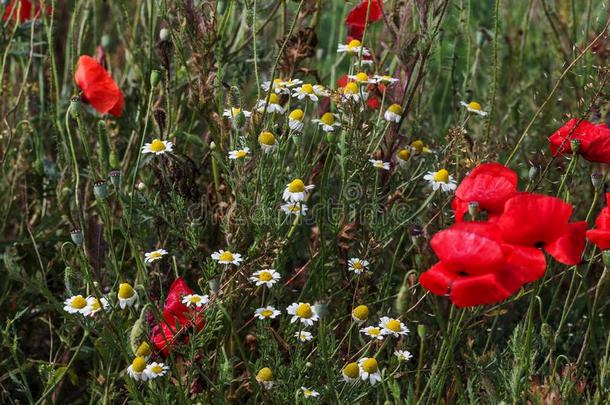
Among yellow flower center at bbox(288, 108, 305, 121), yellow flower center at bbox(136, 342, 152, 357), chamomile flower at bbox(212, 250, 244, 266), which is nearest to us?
yellow flower center at bbox(136, 342, 152, 357)

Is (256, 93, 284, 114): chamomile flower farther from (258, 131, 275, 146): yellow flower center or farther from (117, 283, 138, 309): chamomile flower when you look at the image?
(117, 283, 138, 309): chamomile flower

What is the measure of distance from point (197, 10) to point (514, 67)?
1425mm

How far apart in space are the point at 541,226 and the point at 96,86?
113 centimetres

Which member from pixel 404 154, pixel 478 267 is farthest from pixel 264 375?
pixel 404 154

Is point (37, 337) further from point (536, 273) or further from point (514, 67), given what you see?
point (514, 67)

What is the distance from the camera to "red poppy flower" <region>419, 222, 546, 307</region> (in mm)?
1306

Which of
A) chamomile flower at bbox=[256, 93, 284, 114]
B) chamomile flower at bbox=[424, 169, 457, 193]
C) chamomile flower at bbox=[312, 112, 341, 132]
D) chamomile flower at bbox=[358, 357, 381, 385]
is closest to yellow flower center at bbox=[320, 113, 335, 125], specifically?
chamomile flower at bbox=[312, 112, 341, 132]

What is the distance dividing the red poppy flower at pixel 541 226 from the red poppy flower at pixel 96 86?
1.06m

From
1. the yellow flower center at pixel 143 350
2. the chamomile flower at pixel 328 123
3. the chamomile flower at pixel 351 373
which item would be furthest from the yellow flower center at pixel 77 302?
the chamomile flower at pixel 328 123

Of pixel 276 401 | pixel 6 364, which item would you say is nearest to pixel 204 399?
pixel 276 401

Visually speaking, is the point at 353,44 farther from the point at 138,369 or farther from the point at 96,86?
the point at 138,369

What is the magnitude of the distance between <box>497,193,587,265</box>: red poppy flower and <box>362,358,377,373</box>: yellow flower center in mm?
321

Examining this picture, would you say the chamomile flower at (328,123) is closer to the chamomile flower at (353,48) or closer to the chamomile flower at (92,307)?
the chamomile flower at (353,48)

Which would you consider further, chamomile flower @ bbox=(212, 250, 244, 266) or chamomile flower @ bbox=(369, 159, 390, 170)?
chamomile flower @ bbox=(369, 159, 390, 170)
